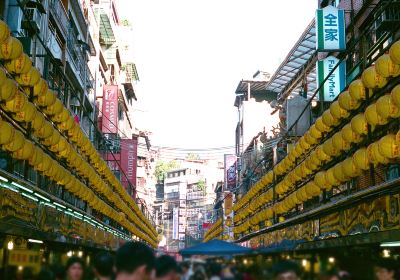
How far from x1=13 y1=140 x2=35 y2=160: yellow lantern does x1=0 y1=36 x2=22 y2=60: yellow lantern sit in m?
2.16

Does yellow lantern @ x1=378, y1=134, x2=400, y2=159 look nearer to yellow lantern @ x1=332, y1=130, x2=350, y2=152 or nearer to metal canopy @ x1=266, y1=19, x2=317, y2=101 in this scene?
yellow lantern @ x1=332, y1=130, x2=350, y2=152

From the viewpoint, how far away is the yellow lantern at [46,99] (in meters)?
13.9

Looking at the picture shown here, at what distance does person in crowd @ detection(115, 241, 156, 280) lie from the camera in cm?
411

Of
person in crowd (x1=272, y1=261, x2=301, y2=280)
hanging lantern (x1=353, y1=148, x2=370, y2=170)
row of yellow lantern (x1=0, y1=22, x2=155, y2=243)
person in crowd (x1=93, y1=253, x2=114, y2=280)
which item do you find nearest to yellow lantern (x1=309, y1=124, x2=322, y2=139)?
hanging lantern (x1=353, y1=148, x2=370, y2=170)

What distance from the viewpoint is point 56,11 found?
26906mm

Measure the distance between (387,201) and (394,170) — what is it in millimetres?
4892

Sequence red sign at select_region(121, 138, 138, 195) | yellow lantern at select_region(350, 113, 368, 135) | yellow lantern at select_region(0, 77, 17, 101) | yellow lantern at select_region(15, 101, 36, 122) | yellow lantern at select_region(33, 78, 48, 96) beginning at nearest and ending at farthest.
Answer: yellow lantern at select_region(0, 77, 17, 101), yellow lantern at select_region(15, 101, 36, 122), yellow lantern at select_region(350, 113, 368, 135), yellow lantern at select_region(33, 78, 48, 96), red sign at select_region(121, 138, 138, 195)

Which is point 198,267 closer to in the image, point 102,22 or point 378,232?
point 378,232

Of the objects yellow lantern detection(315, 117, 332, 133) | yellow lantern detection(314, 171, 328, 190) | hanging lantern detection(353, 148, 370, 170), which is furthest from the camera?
yellow lantern detection(314, 171, 328, 190)

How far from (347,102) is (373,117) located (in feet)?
7.33

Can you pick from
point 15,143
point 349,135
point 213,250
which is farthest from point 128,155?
point 213,250

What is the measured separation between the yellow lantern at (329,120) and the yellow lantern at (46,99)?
7.32 m

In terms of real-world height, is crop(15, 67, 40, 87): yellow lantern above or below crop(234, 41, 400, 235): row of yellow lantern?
above

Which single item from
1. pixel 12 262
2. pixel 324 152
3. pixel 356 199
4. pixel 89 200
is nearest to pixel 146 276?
pixel 12 262
